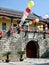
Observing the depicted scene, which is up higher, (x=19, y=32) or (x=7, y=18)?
(x=7, y=18)

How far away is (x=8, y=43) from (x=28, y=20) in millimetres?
5531

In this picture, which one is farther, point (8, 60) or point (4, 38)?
point (4, 38)

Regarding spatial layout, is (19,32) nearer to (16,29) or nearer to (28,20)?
(16,29)

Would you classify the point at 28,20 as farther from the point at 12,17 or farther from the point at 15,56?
the point at 15,56

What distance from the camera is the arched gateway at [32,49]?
107 ft

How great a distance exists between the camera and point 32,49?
3341cm

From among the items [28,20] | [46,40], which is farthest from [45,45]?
[28,20]

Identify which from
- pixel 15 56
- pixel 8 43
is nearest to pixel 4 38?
pixel 8 43

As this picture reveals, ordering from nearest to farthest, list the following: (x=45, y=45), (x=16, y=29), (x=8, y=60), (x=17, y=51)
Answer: (x=8, y=60)
(x=17, y=51)
(x=16, y=29)
(x=45, y=45)

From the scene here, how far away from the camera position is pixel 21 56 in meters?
27.7

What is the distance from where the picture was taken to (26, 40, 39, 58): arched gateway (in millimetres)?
32719

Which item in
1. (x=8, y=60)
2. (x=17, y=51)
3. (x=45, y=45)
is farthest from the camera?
(x=45, y=45)

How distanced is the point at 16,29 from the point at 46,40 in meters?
5.05

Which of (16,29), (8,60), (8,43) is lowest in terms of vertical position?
(8,60)
